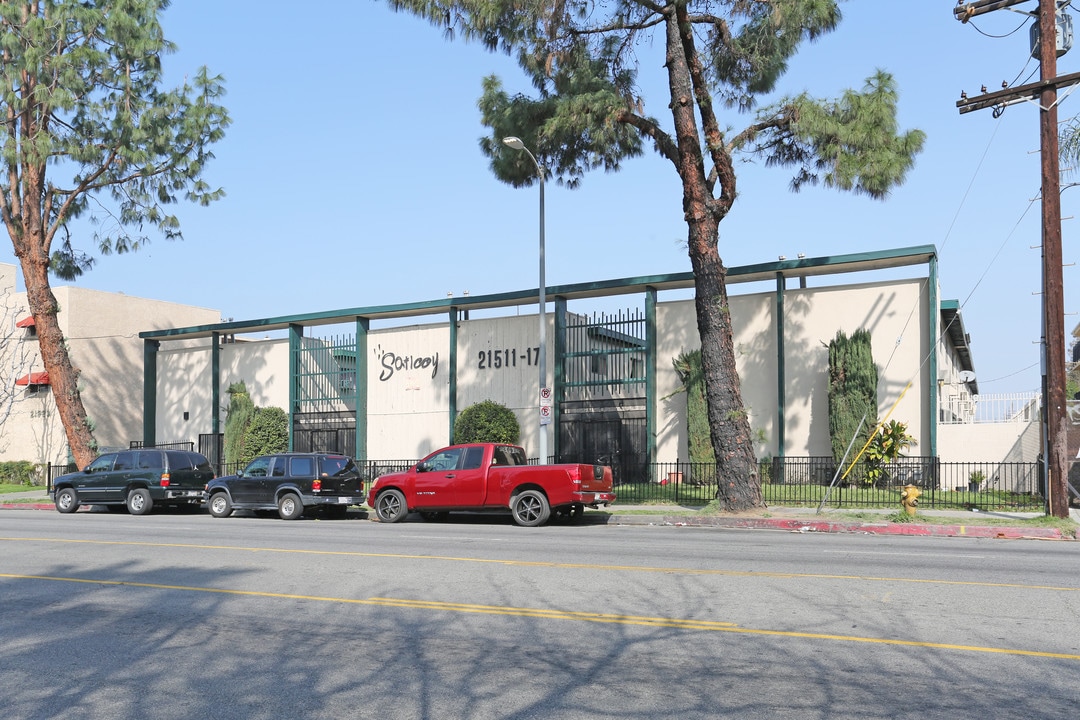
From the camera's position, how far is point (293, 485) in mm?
23969

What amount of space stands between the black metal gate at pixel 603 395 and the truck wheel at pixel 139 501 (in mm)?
12258

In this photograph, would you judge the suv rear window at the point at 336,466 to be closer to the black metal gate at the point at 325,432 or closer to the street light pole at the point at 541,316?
the street light pole at the point at 541,316

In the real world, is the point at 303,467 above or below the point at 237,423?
below

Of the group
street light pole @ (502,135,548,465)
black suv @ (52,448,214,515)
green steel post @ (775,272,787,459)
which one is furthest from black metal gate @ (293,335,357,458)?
green steel post @ (775,272,787,459)

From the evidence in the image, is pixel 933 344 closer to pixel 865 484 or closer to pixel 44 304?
pixel 865 484

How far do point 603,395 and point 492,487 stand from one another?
11568mm

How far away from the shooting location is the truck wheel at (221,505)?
24656 mm

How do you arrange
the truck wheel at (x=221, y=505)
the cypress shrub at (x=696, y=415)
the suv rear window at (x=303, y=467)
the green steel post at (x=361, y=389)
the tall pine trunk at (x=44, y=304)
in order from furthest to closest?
the green steel post at (x=361, y=389) < the tall pine trunk at (x=44, y=304) < the cypress shrub at (x=696, y=415) < the truck wheel at (x=221, y=505) < the suv rear window at (x=303, y=467)

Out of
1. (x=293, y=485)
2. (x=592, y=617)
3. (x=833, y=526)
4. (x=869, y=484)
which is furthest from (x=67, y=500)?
(x=592, y=617)

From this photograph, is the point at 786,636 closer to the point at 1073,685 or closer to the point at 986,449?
the point at 1073,685

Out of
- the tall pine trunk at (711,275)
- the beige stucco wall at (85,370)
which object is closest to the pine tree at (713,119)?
the tall pine trunk at (711,275)

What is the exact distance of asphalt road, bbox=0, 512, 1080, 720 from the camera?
6246 mm

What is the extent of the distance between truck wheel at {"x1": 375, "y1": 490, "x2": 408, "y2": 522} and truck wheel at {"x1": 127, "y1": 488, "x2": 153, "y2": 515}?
24.8 ft

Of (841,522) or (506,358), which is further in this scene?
(506,358)
